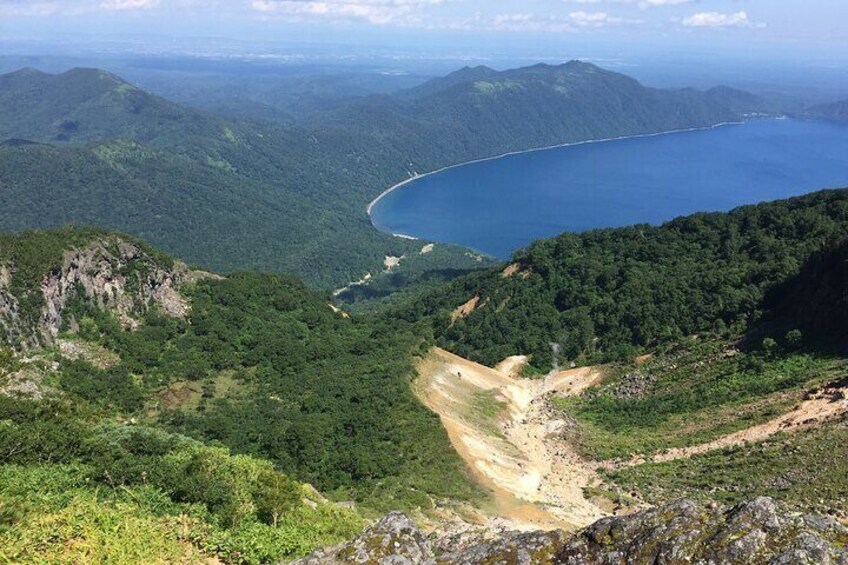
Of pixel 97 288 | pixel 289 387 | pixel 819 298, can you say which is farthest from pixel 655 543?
pixel 97 288

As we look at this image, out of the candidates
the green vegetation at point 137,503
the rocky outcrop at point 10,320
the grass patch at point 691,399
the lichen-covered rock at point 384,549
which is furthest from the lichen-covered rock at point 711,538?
the rocky outcrop at point 10,320

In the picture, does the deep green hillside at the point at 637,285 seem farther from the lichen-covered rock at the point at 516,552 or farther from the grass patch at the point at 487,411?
the lichen-covered rock at the point at 516,552

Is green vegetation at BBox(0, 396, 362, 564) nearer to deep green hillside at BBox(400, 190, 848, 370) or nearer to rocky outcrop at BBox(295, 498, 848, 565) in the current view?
rocky outcrop at BBox(295, 498, 848, 565)

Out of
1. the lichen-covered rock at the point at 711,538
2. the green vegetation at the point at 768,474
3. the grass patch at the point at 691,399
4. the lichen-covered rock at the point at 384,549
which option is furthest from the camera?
the grass patch at the point at 691,399

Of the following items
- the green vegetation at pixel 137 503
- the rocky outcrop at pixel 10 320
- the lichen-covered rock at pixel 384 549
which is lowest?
the rocky outcrop at pixel 10 320

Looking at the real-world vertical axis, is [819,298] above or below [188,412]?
above

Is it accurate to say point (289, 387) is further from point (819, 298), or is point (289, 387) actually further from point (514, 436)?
point (819, 298)
